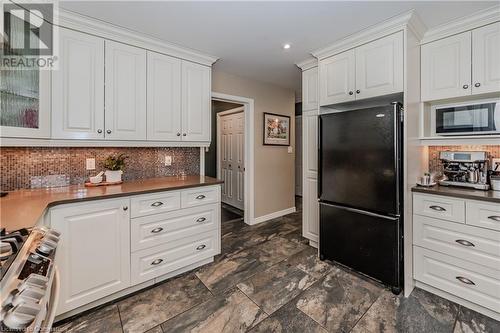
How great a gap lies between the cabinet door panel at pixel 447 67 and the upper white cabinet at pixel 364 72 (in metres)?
0.46

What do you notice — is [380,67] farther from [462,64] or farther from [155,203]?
[155,203]

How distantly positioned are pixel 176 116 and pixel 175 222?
112 centimetres

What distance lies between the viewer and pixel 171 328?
5.32ft

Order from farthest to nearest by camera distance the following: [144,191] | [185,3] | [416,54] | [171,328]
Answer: [416,54] → [144,191] → [185,3] → [171,328]

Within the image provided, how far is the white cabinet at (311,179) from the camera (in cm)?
285

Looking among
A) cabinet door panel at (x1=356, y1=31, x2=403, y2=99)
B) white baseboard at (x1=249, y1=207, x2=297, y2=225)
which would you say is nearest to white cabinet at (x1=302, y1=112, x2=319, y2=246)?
cabinet door panel at (x1=356, y1=31, x2=403, y2=99)

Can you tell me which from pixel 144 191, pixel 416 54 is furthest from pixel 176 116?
pixel 416 54

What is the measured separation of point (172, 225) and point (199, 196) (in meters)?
0.38

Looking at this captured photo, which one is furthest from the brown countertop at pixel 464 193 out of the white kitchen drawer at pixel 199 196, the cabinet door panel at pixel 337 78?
the white kitchen drawer at pixel 199 196

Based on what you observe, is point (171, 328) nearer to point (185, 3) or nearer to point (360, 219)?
point (360, 219)

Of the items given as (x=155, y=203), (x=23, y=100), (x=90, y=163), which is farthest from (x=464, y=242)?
(x=23, y=100)

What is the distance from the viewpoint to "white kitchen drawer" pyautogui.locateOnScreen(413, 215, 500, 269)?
66.7 inches

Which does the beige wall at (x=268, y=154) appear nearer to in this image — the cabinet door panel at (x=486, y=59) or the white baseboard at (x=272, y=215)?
the white baseboard at (x=272, y=215)

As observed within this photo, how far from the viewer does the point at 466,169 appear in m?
2.12
